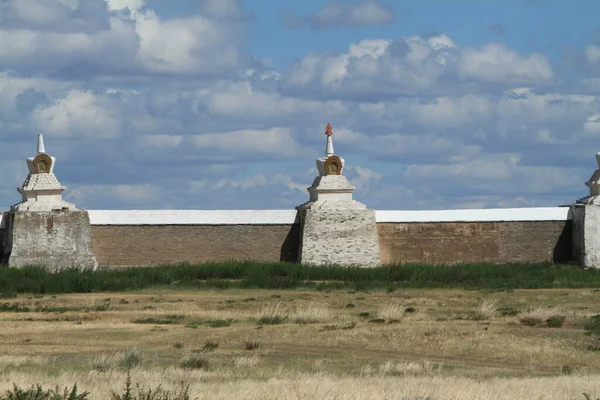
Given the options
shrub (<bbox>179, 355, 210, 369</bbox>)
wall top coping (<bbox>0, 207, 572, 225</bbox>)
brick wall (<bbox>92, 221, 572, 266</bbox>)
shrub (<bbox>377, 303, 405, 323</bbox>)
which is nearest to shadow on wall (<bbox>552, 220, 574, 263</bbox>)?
brick wall (<bbox>92, 221, 572, 266</bbox>)

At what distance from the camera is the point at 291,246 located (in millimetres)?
40062

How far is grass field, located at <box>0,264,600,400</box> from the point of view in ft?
51.2

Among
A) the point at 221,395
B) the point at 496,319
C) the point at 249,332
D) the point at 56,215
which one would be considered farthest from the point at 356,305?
the point at 221,395

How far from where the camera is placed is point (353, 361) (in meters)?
19.6

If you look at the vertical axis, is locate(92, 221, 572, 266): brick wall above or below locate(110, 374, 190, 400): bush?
above

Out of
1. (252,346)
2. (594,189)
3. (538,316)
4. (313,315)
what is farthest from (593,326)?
(594,189)

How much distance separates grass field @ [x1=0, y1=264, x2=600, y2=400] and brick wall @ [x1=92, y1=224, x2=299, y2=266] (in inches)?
151

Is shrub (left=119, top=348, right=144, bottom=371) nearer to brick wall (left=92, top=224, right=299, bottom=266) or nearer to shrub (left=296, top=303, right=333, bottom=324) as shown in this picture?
shrub (left=296, top=303, right=333, bottom=324)

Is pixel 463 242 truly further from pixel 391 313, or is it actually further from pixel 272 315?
pixel 272 315

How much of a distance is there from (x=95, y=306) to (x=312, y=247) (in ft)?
39.4

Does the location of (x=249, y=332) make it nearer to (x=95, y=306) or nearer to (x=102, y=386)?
(x=95, y=306)

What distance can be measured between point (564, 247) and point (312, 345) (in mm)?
21195

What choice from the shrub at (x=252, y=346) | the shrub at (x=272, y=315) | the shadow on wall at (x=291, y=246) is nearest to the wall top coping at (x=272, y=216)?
the shadow on wall at (x=291, y=246)

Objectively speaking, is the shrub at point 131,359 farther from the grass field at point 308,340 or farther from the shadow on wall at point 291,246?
the shadow on wall at point 291,246
